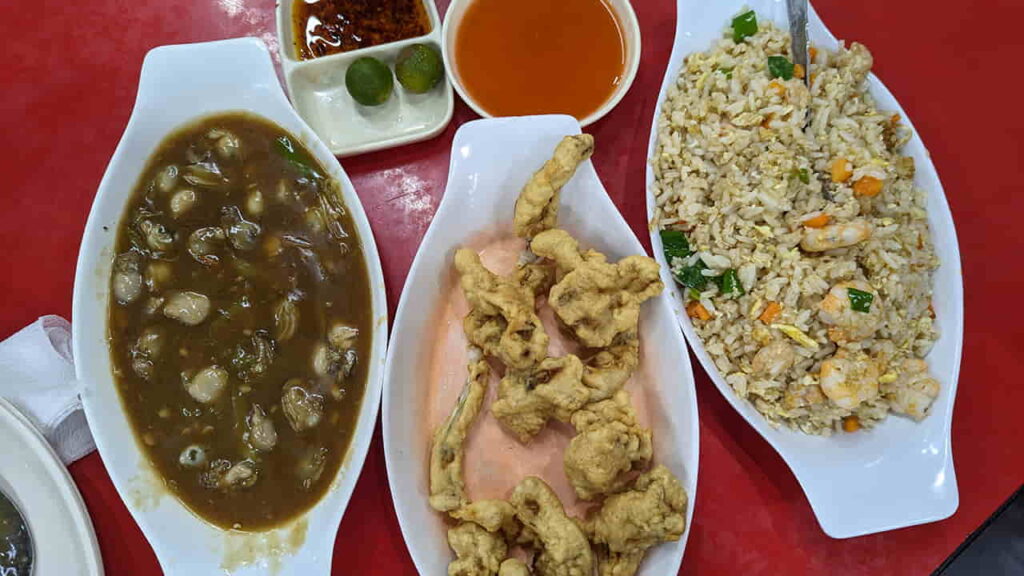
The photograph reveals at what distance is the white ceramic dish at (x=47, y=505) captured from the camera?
6.35 feet

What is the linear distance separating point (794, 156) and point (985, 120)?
1019mm

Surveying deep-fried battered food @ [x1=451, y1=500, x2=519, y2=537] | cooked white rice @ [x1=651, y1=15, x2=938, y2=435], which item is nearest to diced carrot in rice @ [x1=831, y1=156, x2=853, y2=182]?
cooked white rice @ [x1=651, y1=15, x2=938, y2=435]

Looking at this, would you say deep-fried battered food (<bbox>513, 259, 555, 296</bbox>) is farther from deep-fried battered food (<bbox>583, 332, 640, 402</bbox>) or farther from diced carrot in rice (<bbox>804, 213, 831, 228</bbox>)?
diced carrot in rice (<bbox>804, 213, 831, 228</bbox>)

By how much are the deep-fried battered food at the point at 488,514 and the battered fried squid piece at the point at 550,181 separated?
792 millimetres

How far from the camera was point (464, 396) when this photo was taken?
192 cm

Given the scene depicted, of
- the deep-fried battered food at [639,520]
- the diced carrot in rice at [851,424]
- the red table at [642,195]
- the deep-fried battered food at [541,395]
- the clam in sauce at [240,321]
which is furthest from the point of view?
the red table at [642,195]

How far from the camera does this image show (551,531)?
175 centimetres

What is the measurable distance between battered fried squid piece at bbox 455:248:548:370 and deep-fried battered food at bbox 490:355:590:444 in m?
0.04

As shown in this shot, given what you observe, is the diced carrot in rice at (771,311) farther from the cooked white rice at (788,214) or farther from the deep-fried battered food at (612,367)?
the deep-fried battered food at (612,367)

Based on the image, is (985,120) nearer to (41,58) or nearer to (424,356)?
(424,356)

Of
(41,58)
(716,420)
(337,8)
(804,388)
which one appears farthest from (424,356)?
(41,58)

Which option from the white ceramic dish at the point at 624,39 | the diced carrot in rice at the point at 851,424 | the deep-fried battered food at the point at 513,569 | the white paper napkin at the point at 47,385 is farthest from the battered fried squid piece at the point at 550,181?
the white paper napkin at the point at 47,385

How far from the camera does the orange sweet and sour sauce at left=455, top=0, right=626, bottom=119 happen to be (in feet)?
7.34

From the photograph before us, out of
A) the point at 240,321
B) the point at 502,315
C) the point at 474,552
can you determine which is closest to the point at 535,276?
the point at 502,315
